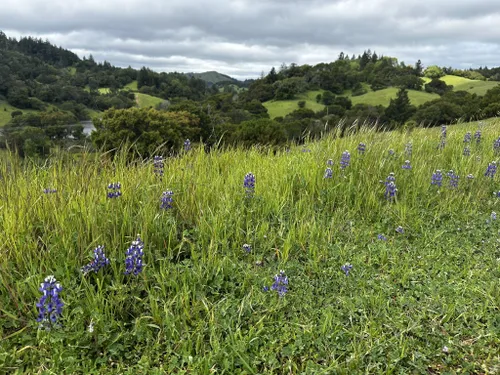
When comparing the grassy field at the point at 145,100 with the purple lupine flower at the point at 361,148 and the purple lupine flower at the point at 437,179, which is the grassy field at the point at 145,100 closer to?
the purple lupine flower at the point at 361,148

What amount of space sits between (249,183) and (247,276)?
112cm

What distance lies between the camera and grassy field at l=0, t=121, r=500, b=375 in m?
1.90

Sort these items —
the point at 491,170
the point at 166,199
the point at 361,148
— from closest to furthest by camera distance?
the point at 166,199 < the point at 491,170 < the point at 361,148

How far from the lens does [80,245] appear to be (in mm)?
2434

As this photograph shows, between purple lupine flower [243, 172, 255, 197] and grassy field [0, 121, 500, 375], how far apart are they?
0.33 ft

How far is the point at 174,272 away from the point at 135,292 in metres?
0.27

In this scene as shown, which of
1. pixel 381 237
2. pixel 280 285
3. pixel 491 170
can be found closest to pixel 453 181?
pixel 491 170

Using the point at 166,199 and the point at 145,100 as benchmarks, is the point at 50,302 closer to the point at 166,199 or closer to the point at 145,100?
the point at 166,199

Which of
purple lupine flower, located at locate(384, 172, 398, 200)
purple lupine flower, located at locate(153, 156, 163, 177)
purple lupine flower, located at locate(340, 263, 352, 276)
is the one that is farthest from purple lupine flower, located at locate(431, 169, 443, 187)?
purple lupine flower, located at locate(153, 156, 163, 177)

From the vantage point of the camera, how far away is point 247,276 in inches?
95.8

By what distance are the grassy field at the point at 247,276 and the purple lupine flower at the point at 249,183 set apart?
10 cm

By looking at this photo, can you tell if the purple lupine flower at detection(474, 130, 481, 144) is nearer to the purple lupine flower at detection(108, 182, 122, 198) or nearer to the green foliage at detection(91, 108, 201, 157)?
the purple lupine flower at detection(108, 182, 122, 198)

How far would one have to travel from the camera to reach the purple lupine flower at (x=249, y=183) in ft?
11.0

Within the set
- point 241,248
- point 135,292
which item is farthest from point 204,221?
point 135,292
